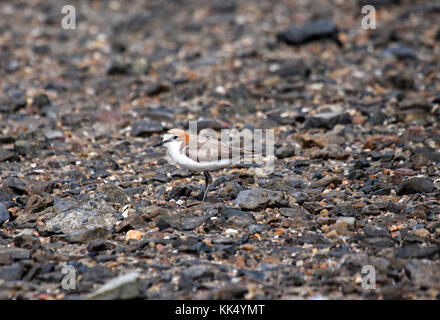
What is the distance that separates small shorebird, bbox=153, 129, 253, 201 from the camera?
8.00 metres

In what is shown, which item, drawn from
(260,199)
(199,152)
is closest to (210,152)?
(199,152)

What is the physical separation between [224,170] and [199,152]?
1637 mm

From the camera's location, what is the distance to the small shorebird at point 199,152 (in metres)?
8.00

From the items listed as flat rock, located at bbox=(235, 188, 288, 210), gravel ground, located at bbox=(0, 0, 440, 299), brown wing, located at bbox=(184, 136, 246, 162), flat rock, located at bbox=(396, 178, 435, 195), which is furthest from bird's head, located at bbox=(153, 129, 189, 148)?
flat rock, located at bbox=(396, 178, 435, 195)

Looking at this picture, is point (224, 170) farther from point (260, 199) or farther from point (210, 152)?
point (260, 199)

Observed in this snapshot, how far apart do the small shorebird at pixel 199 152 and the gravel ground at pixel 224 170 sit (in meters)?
0.52

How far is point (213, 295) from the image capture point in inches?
237

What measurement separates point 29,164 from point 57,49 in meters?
6.91

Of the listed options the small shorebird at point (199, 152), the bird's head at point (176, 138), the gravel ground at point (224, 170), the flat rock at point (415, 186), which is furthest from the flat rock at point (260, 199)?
the flat rock at point (415, 186)

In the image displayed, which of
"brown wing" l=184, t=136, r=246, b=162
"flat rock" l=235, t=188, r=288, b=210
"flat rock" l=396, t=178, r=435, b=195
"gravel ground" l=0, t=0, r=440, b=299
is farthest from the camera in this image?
"flat rock" l=396, t=178, r=435, b=195

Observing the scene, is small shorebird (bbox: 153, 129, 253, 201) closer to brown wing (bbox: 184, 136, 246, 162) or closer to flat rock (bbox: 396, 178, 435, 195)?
brown wing (bbox: 184, 136, 246, 162)

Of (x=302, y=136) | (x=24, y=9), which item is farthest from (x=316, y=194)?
(x=24, y=9)

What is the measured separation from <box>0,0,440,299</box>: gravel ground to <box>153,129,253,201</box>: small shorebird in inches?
20.5

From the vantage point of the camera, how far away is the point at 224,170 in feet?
31.4
